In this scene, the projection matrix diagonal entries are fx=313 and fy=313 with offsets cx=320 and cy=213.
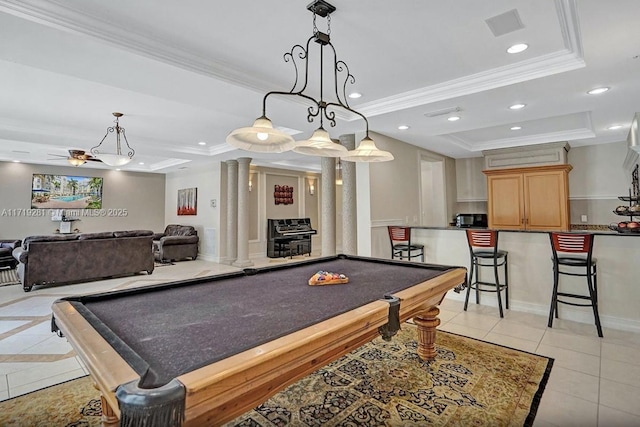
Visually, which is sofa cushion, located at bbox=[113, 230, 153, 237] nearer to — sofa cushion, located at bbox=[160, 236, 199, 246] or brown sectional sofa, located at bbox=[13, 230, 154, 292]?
brown sectional sofa, located at bbox=[13, 230, 154, 292]

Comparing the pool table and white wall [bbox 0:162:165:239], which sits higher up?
white wall [bbox 0:162:165:239]

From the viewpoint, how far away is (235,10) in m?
2.19

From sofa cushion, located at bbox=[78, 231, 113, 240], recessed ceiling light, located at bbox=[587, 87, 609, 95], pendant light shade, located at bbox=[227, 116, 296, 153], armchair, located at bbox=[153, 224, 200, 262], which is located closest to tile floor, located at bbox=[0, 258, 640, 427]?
sofa cushion, located at bbox=[78, 231, 113, 240]

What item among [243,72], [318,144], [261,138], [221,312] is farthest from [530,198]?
[221,312]

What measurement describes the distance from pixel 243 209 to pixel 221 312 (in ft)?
20.8

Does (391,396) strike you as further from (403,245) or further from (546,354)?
(403,245)

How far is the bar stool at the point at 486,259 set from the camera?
12.4ft

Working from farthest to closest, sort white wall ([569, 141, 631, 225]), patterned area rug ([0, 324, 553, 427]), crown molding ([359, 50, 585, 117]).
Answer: white wall ([569, 141, 631, 225]) → crown molding ([359, 50, 585, 117]) → patterned area rug ([0, 324, 553, 427])

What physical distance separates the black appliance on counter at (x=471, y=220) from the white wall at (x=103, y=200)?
29.5ft

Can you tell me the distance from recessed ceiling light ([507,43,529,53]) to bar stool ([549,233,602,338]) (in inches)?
74.1

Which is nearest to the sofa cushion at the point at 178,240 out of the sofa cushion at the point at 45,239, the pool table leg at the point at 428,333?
the sofa cushion at the point at 45,239

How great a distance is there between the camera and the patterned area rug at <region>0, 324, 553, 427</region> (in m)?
1.89

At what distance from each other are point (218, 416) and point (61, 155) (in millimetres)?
8758

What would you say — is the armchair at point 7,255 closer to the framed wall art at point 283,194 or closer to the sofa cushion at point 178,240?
the sofa cushion at point 178,240
